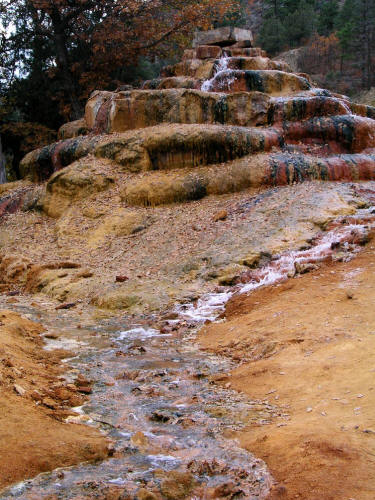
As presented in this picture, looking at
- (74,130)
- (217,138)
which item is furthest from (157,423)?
(74,130)

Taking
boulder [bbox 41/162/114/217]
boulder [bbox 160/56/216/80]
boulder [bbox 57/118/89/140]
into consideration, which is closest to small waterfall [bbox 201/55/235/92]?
boulder [bbox 160/56/216/80]

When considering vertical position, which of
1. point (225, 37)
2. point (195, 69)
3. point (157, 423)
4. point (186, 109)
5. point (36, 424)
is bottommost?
point (157, 423)

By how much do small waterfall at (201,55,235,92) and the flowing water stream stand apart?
38.0 ft

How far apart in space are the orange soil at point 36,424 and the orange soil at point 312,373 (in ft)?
4.01

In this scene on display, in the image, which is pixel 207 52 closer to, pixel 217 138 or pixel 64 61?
pixel 64 61

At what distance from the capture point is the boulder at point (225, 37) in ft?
78.0

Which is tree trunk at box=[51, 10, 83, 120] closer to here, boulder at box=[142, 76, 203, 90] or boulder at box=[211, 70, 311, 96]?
boulder at box=[142, 76, 203, 90]

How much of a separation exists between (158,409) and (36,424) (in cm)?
114

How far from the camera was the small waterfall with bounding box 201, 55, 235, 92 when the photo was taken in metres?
18.4

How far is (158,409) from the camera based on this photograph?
4523 mm

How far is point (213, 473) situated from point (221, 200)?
32.9 ft

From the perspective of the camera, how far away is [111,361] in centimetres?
610

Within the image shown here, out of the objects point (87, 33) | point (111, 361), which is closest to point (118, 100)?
point (87, 33)

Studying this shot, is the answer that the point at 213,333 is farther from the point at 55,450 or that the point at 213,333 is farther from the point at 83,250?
the point at 83,250
